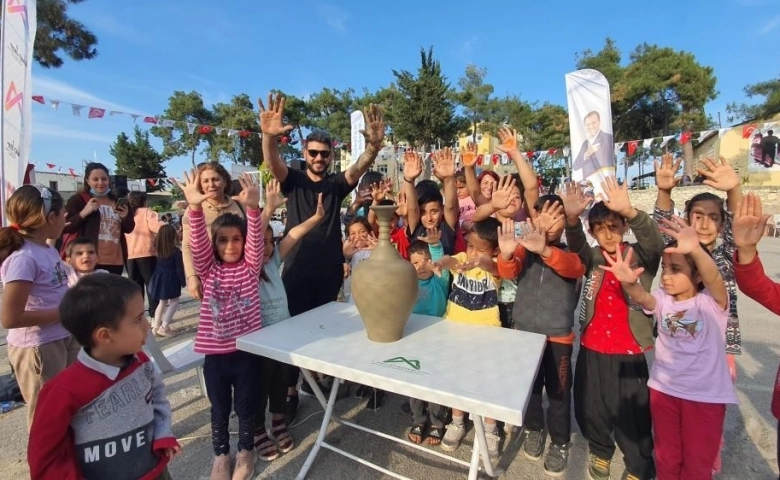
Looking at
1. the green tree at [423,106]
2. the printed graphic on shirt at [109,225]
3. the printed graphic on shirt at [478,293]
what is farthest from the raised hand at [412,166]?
the green tree at [423,106]

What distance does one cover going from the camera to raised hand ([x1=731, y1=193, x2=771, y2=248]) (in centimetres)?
158

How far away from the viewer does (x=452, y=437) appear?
8.05 feet

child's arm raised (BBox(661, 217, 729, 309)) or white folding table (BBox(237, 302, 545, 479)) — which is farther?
child's arm raised (BBox(661, 217, 729, 309))

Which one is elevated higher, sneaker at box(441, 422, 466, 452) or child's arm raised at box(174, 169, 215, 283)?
child's arm raised at box(174, 169, 215, 283)

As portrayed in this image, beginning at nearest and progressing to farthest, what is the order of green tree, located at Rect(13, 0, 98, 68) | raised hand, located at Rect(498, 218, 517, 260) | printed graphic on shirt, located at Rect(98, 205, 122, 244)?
1. raised hand, located at Rect(498, 218, 517, 260)
2. printed graphic on shirt, located at Rect(98, 205, 122, 244)
3. green tree, located at Rect(13, 0, 98, 68)

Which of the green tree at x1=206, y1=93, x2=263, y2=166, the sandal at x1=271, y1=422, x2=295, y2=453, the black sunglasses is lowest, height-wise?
the sandal at x1=271, y1=422, x2=295, y2=453

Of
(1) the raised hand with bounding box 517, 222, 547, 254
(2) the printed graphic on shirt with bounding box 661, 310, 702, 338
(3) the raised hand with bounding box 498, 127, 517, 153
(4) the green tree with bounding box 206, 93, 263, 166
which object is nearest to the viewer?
(2) the printed graphic on shirt with bounding box 661, 310, 702, 338

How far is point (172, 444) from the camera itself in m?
1.45

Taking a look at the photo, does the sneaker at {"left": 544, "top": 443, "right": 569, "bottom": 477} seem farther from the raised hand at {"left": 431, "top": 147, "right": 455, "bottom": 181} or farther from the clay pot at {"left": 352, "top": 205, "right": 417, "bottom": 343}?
the raised hand at {"left": 431, "top": 147, "right": 455, "bottom": 181}

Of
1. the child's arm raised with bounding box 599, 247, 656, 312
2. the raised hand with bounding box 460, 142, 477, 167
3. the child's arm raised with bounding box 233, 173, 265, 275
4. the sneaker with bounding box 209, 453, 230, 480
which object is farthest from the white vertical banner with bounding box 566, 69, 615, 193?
the sneaker with bounding box 209, 453, 230, 480

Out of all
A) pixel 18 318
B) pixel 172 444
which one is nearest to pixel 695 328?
pixel 172 444

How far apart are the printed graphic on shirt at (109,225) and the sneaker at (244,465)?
8.71 feet

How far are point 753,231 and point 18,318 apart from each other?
329cm

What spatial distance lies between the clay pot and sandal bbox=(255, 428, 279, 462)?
1018mm
